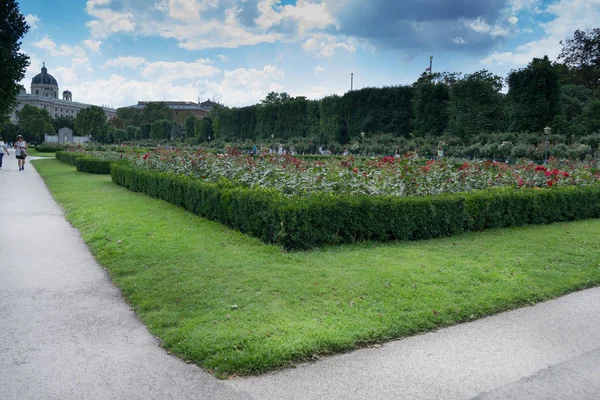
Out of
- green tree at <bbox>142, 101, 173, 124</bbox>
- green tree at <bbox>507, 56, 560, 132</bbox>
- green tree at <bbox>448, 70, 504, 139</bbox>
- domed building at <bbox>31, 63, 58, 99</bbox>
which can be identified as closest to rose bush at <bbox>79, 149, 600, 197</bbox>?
green tree at <bbox>507, 56, 560, 132</bbox>

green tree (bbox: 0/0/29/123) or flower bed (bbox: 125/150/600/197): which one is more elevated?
green tree (bbox: 0/0/29/123)

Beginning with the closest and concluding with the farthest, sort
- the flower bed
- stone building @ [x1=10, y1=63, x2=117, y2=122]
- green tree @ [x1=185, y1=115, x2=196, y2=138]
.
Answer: the flower bed → green tree @ [x1=185, y1=115, x2=196, y2=138] → stone building @ [x1=10, y1=63, x2=117, y2=122]

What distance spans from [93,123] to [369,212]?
72.7m

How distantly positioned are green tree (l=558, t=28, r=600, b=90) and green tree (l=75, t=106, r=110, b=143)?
61895 millimetres

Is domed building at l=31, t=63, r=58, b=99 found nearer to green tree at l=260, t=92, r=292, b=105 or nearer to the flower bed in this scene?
green tree at l=260, t=92, r=292, b=105

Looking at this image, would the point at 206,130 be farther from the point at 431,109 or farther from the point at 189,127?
the point at 431,109

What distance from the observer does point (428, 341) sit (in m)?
3.56

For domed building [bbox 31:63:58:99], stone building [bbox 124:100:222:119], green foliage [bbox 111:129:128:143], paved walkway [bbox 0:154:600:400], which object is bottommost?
paved walkway [bbox 0:154:600:400]

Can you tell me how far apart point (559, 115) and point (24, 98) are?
103004 millimetres

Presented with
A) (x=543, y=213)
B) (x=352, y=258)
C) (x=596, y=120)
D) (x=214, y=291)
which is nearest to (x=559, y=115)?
(x=596, y=120)

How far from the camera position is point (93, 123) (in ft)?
230

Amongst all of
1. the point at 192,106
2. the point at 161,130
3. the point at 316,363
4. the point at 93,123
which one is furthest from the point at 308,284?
the point at 192,106

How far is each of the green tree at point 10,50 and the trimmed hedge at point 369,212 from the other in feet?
51.8

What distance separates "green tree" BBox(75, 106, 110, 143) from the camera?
7025cm
